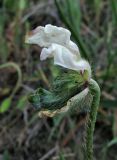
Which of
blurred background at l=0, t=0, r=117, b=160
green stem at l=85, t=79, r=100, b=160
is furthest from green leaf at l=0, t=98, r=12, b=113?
green stem at l=85, t=79, r=100, b=160

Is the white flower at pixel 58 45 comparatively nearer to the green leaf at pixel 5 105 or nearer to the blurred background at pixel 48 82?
the blurred background at pixel 48 82

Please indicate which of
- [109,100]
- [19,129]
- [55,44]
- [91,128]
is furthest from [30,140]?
[55,44]

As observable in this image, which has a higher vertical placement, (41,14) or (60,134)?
(41,14)

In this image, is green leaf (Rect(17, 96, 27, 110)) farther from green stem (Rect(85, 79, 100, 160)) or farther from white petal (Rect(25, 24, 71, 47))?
white petal (Rect(25, 24, 71, 47))

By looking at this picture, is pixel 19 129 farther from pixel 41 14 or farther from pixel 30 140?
pixel 41 14

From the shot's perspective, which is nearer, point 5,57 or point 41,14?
point 5,57

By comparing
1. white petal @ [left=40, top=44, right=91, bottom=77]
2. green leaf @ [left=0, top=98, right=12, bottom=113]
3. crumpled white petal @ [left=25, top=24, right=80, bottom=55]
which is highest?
crumpled white petal @ [left=25, top=24, right=80, bottom=55]

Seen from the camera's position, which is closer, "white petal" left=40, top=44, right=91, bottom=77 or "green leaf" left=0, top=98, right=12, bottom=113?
"white petal" left=40, top=44, right=91, bottom=77
